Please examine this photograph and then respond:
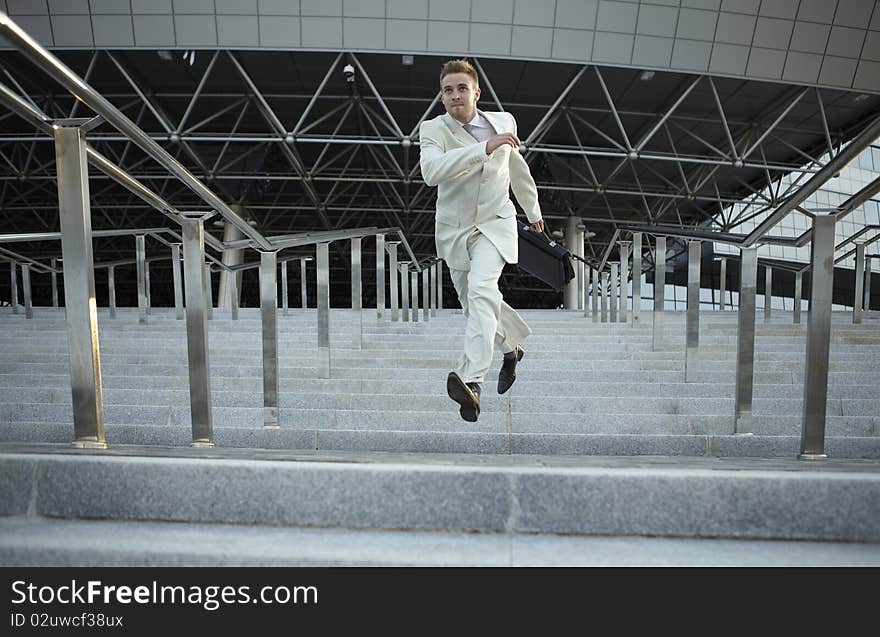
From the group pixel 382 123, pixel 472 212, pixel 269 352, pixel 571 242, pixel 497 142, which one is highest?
pixel 382 123

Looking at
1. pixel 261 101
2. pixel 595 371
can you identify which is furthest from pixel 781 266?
pixel 261 101

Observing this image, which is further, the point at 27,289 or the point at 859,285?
the point at 27,289

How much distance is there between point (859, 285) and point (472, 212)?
713 centimetres

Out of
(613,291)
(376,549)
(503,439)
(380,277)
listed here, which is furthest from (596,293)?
(376,549)

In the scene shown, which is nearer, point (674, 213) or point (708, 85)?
point (708, 85)

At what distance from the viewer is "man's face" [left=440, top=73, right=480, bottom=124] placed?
2.97 m

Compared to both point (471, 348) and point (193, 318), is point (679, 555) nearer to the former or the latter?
point (471, 348)

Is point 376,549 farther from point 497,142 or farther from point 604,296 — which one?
point 604,296

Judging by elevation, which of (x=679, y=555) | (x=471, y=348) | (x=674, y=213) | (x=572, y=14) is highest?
(x=572, y=14)

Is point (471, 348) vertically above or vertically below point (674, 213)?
below

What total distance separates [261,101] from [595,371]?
14278mm

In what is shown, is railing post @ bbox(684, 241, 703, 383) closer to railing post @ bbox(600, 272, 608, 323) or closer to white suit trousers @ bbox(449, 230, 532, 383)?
white suit trousers @ bbox(449, 230, 532, 383)

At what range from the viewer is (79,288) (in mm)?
2273

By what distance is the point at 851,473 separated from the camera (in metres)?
1.82
